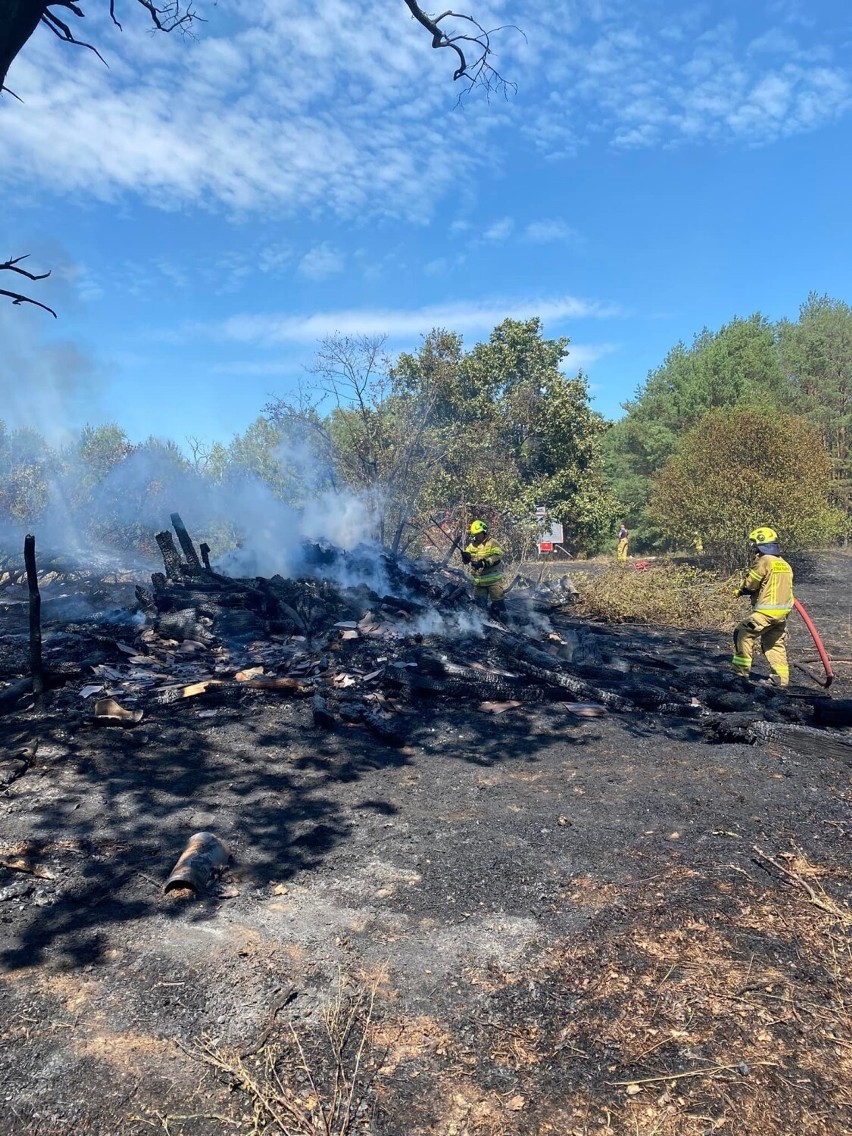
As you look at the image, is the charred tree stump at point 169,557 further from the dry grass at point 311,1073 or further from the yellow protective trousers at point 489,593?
the dry grass at point 311,1073

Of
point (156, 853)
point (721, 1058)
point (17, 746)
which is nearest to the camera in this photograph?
point (721, 1058)

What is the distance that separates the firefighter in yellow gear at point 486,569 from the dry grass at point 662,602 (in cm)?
323

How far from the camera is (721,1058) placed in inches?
94.3

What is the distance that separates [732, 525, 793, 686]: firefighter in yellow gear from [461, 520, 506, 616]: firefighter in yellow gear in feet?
11.6

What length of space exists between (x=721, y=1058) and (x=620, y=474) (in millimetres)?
33640

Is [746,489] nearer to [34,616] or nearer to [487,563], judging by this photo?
[487,563]

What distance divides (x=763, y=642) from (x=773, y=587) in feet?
2.34

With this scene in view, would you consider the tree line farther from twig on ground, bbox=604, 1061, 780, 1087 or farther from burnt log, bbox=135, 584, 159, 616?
twig on ground, bbox=604, 1061, 780, 1087

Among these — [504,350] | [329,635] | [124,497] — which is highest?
[504,350]

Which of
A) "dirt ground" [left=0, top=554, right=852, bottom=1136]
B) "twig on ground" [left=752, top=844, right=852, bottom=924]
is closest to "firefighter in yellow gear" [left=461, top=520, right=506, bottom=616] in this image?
"dirt ground" [left=0, top=554, right=852, bottom=1136]

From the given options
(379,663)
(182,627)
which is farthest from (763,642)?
(182,627)

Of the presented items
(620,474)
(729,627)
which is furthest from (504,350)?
(729,627)

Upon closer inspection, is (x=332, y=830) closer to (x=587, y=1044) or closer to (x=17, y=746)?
(x=587, y=1044)

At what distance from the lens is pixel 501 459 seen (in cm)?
2305
